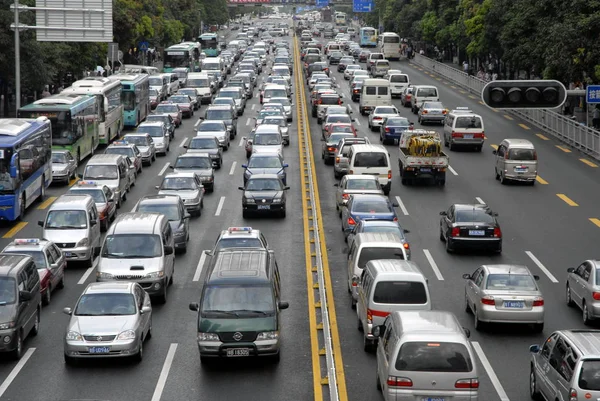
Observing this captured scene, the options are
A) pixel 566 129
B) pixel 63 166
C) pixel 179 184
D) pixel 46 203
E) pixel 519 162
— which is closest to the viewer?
pixel 179 184

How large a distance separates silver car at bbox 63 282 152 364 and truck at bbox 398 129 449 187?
75.7 ft

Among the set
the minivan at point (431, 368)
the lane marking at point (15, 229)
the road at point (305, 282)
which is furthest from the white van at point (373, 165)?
the minivan at point (431, 368)

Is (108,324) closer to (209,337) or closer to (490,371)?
(209,337)

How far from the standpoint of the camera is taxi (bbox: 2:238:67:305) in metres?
27.9

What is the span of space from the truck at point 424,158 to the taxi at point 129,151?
37.8 feet

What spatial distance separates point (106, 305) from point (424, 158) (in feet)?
79.6

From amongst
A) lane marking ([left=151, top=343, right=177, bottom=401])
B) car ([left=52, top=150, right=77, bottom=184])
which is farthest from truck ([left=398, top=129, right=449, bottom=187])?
lane marking ([left=151, top=343, right=177, bottom=401])

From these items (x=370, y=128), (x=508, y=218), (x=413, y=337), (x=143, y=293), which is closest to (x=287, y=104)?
(x=370, y=128)

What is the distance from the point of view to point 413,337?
18.1 m

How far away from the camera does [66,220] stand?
108ft

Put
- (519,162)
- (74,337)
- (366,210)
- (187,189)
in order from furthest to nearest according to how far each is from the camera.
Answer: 1. (519,162)
2. (187,189)
3. (366,210)
4. (74,337)

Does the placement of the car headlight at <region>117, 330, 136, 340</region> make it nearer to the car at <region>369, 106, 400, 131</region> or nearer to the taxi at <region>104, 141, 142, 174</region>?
the taxi at <region>104, 141, 142, 174</region>

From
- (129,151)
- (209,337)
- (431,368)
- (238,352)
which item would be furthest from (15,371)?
(129,151)

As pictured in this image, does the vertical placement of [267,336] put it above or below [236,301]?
below
